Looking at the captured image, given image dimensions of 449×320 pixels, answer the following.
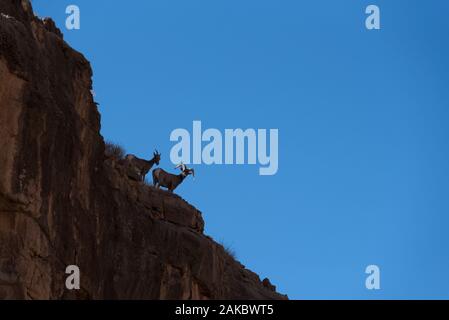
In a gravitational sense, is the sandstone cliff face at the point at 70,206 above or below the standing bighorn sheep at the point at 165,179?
below

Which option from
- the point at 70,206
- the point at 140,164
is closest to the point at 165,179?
the point at 140,164

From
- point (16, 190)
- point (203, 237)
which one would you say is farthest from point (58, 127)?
point (203, 237)

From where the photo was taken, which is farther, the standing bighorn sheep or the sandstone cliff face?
the standing bighorn sheep

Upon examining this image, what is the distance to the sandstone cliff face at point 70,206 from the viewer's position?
27922 millimetres

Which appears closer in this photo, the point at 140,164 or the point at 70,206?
the point at 70,206

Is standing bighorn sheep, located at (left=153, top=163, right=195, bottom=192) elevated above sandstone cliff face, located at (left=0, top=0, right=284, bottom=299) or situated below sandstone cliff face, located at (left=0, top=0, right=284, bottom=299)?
above

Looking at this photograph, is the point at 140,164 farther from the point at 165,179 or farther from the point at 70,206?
the point at 70,206

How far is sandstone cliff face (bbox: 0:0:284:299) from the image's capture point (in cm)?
2792

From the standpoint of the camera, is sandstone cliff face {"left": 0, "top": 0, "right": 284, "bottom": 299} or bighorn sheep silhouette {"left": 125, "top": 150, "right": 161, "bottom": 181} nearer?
sandstone cliff face {"left": 0, "top": 0, "right": 284, "bottom": 299}

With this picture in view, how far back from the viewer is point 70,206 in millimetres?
31047
